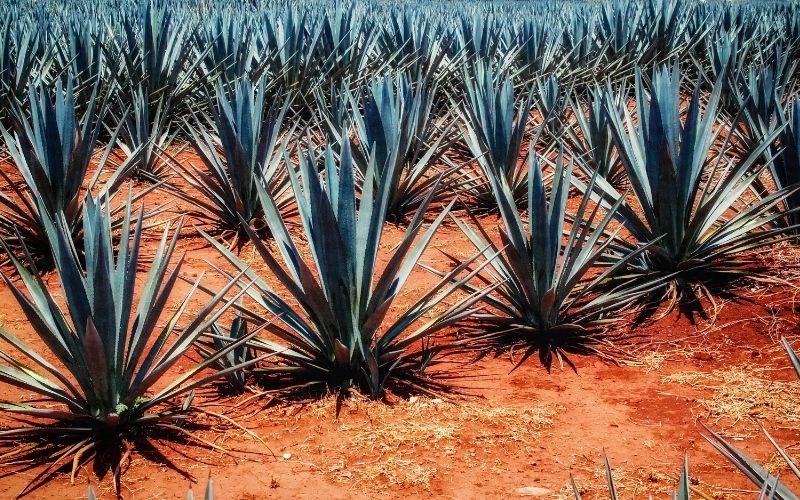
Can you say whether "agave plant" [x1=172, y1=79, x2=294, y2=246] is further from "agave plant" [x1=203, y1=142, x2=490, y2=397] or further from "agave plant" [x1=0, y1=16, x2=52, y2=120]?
"agave plant" [x1=0, y1=16, x2=52, y2=120]

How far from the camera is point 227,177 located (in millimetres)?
4695

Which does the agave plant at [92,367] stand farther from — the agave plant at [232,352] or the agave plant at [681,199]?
the agave plant at [681,199]

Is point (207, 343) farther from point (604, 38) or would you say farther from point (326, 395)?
point (604, 38)

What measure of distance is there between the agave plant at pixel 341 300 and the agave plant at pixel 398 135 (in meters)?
1.42

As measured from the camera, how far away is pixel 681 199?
145 inches

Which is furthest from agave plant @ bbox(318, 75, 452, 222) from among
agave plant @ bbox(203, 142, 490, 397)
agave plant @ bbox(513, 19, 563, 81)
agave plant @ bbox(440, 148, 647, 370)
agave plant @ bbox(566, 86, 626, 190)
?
agave plant @ bbox(513, 19, 563, 81)

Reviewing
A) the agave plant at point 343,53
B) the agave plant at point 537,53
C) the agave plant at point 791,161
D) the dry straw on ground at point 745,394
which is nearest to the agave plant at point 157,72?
the agave plant at point 343,53

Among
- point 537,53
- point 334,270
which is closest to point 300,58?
point 537,53

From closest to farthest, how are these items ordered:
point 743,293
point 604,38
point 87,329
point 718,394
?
point 87,329 → point 718,394 → point 743,293 → point 604,38

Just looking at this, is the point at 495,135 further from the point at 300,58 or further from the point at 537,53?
the point at 537,53

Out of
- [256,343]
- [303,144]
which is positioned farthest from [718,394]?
[303,144]

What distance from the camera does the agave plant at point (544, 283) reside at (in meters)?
3.27

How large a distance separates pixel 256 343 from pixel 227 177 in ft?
6.39

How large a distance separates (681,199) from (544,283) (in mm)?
790
